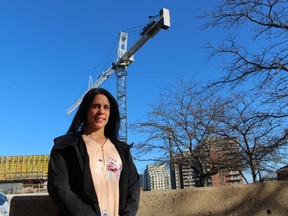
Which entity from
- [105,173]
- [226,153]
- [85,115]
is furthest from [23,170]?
[105,173]

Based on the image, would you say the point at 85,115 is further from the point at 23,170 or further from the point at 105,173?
the point at 23,170

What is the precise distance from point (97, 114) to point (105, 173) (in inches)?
18.6

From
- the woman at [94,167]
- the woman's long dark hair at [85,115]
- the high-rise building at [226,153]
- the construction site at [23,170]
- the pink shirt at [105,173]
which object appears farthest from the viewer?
the construction site at [23,170]

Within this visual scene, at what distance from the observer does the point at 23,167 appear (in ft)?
241

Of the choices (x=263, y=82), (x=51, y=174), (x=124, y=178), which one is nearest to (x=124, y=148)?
(x=124, y=178)

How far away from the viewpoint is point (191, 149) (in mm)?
17891

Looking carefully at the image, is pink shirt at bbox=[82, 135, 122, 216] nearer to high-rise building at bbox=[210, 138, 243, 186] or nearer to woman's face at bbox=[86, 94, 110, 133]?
woman's face at bbox=[86, 94, 110, 133]

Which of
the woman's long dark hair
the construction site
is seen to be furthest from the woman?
the construction site

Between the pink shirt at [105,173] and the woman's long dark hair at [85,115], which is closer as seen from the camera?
the pink shirt at [105,173]

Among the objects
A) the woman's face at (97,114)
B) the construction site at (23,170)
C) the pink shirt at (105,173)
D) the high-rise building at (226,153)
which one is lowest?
the pink shirt at (105,173)

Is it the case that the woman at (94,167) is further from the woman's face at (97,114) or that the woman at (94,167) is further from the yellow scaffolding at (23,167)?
the yellow scaffolding at (23,167)

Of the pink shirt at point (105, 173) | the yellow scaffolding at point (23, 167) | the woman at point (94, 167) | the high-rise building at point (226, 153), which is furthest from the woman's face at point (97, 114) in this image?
the yellow scaffolding at point (23, 167)

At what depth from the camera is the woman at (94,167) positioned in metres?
2.18

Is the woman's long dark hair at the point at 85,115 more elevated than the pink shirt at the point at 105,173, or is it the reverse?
the woman's long dark hair at the point at 85,115
